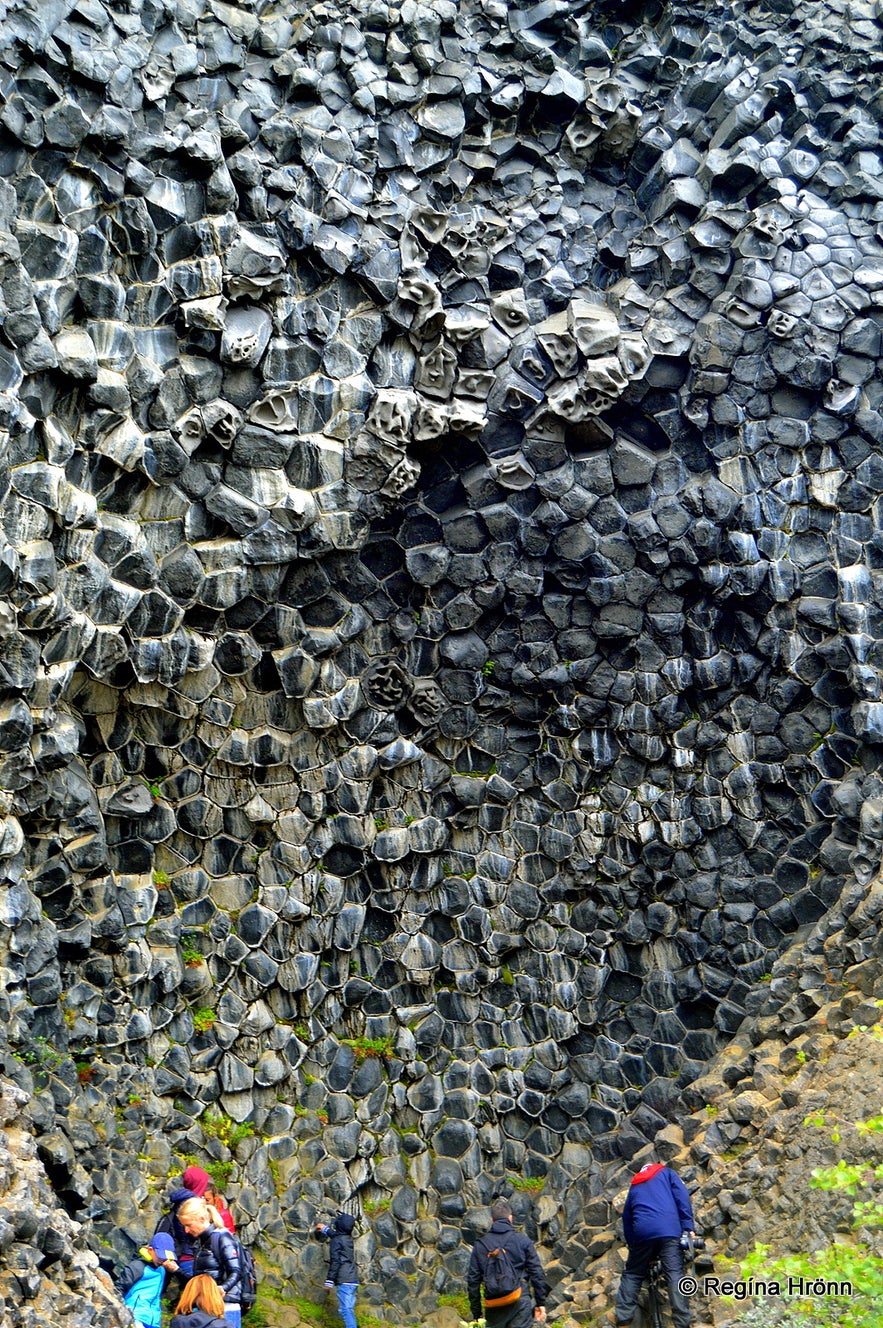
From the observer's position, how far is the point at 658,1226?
11102 mm

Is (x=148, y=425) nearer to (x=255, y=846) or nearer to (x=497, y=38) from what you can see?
(x=255, y=846)

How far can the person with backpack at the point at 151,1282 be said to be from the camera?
10.1 m

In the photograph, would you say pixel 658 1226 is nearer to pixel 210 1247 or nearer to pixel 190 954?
pixel 210 1247

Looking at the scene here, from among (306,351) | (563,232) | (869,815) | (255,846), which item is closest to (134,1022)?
(255,846)

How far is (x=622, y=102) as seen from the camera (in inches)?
539

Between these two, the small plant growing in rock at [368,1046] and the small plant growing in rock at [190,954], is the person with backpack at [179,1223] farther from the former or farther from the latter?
the small plant growing in rock at [368,1046]

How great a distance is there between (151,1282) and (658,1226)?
4.04 m

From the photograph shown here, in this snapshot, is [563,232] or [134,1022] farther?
[563,232]

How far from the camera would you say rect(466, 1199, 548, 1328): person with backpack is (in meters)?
11.2

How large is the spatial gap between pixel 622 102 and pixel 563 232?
54.9 inches

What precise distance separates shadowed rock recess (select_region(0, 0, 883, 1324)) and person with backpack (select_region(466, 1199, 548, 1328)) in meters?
2.41

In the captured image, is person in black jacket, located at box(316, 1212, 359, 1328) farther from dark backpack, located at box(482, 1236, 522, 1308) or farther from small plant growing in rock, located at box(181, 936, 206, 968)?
small plant growing in rock, located at box(181, 936, 206, 968)

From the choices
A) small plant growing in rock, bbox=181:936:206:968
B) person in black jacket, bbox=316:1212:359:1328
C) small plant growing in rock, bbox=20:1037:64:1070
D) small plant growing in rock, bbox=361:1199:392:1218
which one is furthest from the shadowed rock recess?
person in black jacket, bbox=316:1212:359:1328

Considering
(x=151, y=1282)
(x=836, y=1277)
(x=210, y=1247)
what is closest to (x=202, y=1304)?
(x=210, y=1247)
